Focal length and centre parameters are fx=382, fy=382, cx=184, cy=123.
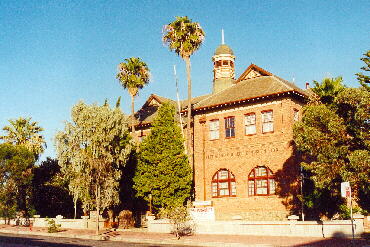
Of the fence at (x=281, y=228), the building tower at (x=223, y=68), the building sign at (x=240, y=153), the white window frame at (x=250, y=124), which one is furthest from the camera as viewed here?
the building tower at (x=223, y=68)

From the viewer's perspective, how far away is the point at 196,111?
3597cm

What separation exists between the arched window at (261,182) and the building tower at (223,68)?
11551mm

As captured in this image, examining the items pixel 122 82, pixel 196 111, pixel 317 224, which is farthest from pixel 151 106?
pixel 317 224

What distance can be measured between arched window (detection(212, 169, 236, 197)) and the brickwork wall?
1.17 feet

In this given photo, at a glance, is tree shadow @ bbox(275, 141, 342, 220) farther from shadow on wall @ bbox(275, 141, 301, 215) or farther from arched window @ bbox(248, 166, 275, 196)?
arched window @ bbox(248, 166, 275, 196)

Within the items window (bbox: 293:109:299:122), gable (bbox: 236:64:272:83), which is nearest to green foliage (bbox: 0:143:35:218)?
gable (bbox: 236:64:272:83)

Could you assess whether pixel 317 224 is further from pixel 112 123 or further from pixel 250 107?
pixel 112 123

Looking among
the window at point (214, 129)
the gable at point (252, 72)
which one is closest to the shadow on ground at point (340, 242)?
the window at point (214, 129)

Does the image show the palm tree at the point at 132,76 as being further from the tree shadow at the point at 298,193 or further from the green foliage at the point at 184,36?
the tree shadow at the point at 298,193

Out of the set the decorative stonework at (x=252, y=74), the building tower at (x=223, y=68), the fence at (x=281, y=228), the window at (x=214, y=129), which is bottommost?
the fence at (x=281, y=228)

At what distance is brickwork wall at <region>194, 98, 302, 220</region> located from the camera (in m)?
29.4

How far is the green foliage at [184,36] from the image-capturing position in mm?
35344

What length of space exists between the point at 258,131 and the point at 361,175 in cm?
1285

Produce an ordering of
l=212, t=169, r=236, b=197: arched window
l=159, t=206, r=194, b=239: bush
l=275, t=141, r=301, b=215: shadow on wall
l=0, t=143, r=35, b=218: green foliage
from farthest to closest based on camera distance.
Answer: l=0, t=143, r=35, b=218: green foliage, l=212, t=169, r=236, b=197: arched window, l=275, t=141, r=301, b=215: shadow on wall, l=159, t=206, r=194, b=239: bush
